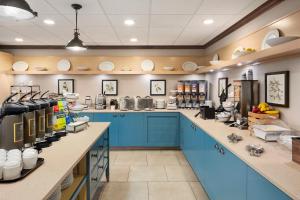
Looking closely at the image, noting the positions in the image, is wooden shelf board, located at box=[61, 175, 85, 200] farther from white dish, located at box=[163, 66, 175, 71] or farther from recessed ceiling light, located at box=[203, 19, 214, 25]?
white dish, located at box=[163, 66, 175, 71]

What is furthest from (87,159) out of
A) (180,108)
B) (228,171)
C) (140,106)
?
(180,108)

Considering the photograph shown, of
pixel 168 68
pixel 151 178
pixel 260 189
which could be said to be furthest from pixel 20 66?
pixel 260 189

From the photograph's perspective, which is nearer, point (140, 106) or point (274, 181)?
point (274, 181)

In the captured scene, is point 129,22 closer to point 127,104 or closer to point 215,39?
point 215,39

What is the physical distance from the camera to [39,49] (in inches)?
216

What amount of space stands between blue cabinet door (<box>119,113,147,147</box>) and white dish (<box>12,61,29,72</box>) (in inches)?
104

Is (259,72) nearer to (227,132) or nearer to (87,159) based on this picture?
(227,132)

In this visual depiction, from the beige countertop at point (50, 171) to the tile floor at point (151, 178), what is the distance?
1.25m

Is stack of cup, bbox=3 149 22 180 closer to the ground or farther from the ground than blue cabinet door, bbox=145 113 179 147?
farther from the ground

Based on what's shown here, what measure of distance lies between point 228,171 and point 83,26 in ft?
10.2

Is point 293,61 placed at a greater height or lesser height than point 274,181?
greater

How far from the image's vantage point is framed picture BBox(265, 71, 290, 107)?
2.39 meters

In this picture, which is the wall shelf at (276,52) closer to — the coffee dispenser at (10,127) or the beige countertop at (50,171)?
the beige countertop at (50,171)

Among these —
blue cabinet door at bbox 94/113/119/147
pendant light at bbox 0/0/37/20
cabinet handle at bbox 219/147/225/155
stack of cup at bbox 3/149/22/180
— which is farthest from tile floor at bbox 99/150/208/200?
pendant light at bbox 0/0/37/20
